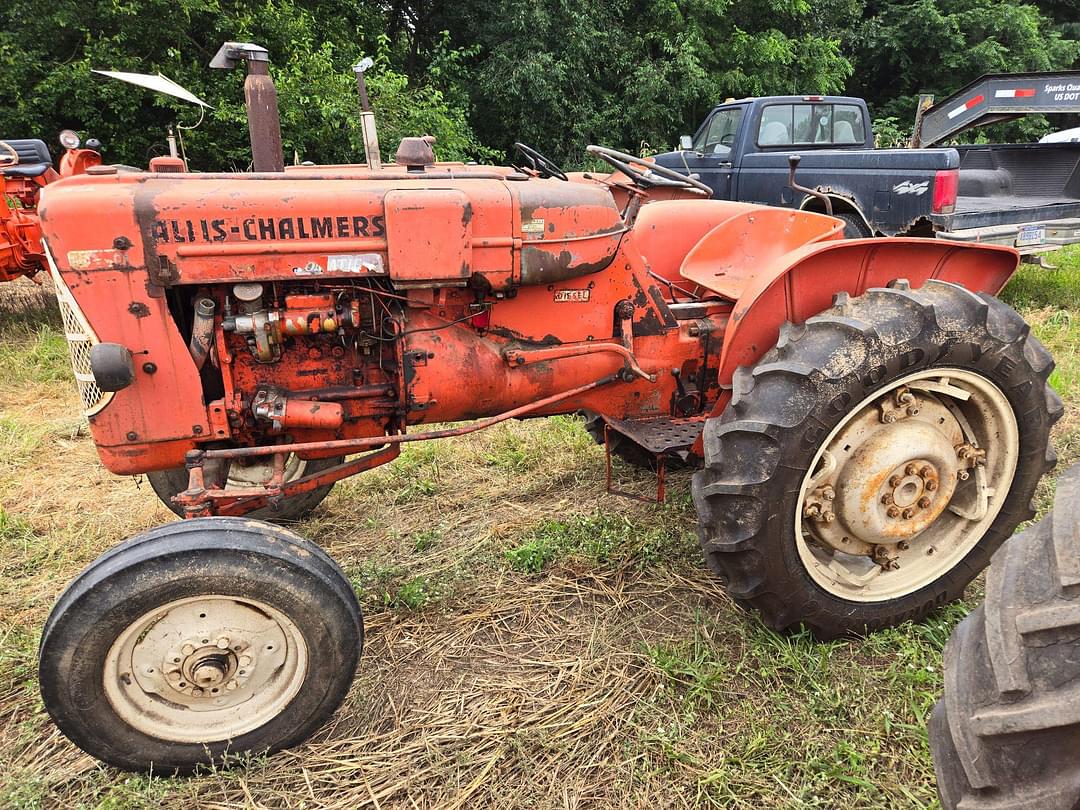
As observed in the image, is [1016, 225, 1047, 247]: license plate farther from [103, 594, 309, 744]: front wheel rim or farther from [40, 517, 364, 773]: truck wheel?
[103, 594, 309, 744]: front wheel rim

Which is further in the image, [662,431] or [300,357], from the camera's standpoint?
[662,431]

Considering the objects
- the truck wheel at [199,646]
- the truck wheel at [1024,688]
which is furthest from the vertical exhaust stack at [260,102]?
the truck wheel at [1024,688]

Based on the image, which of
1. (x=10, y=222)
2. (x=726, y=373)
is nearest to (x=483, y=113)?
(x=10, y=222)

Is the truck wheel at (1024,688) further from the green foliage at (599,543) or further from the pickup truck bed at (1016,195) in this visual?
the pickup truck bed at (1016,195)

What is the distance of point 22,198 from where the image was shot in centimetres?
625

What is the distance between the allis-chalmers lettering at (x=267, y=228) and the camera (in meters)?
2.00

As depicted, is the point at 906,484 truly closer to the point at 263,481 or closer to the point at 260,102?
the point at 263,481

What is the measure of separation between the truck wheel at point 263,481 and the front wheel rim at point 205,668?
0.52 m

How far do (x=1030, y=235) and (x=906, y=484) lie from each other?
491 centimetres

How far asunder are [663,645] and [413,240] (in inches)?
58.4

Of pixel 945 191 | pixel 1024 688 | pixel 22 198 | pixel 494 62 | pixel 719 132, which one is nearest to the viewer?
pixel 1024 688

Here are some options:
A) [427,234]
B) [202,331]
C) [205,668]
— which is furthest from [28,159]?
[205,668]

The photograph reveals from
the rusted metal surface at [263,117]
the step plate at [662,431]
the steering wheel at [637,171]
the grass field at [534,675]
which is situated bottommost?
the grass field at [534,675]

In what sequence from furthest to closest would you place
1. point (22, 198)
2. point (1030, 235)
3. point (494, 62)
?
1. point (494, 62)
2. point (22, 198)
3. point (1030, 235)
